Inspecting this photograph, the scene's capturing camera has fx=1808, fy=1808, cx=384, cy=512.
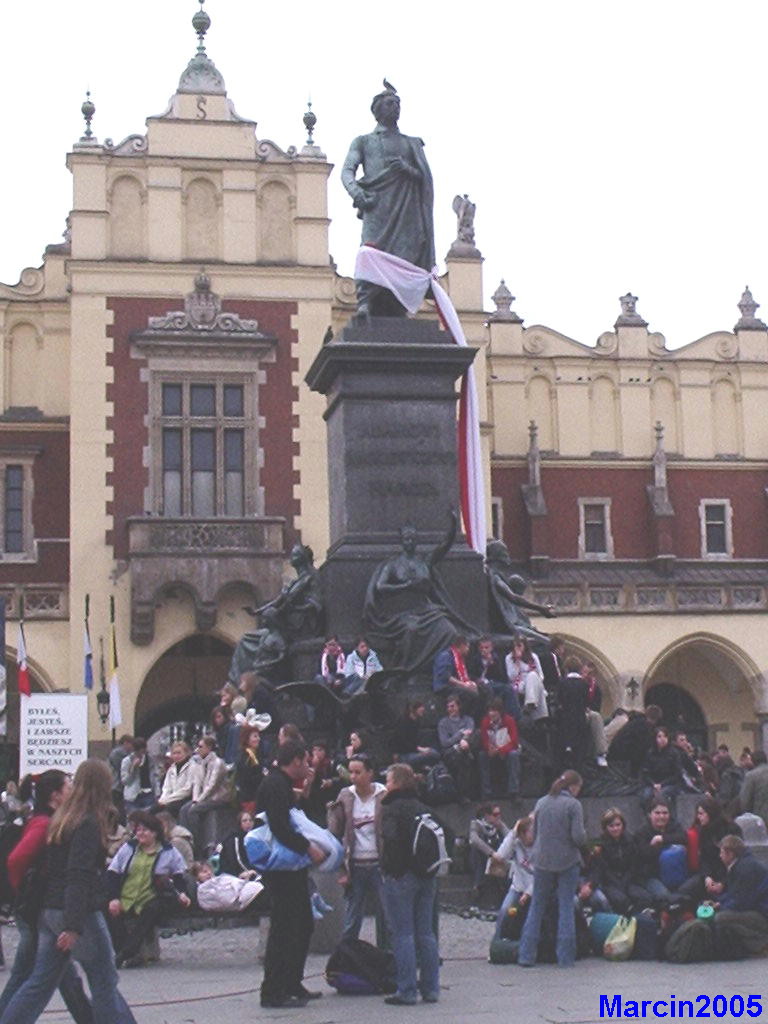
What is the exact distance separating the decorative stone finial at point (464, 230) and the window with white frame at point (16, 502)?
10.2 metres

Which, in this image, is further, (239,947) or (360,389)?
(360,389)

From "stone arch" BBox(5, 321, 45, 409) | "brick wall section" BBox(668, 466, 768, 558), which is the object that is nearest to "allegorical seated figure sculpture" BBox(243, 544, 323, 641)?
"stone arch" BBox(5, 321, 45, 409)

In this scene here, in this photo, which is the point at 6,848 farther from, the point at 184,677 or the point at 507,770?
the point at 184,677

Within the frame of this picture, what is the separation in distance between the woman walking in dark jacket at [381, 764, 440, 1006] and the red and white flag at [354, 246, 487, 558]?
6.95m

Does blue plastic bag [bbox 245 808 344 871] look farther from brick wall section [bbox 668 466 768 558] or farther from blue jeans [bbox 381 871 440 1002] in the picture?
brick wall section [bbox 668 466 768 558]

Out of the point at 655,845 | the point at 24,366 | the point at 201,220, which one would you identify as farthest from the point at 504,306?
the point at 655,845

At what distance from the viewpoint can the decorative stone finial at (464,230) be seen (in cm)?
3941

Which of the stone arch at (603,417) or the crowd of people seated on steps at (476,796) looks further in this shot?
the stone arch at (603,417)

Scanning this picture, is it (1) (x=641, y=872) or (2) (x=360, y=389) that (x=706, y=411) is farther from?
(1) (x=641, y=872)

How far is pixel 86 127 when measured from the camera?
3756cm

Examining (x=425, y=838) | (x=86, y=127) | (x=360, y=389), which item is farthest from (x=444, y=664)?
(x=86, y=127)

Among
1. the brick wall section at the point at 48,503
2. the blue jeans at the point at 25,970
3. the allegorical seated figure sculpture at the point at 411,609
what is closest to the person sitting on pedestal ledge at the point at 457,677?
the allegorical seated figure sculpture at the point at 411,609

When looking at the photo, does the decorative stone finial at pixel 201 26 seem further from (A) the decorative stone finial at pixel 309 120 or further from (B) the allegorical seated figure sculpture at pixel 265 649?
(B) the allegorical seated figure sculpture at pixel 265 649

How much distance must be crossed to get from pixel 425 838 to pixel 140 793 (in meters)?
7.50
